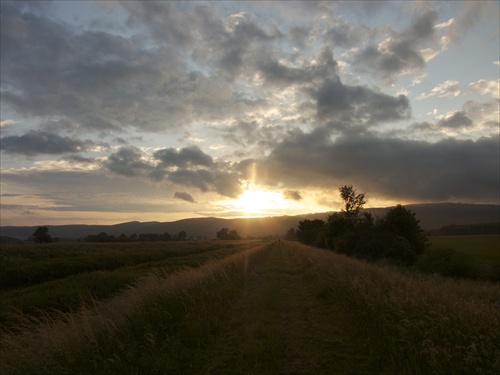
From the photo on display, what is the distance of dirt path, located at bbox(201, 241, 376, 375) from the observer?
646 cm

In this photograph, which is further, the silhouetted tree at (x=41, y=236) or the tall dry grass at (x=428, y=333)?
the silhouetted tree at (x=41, y=236)

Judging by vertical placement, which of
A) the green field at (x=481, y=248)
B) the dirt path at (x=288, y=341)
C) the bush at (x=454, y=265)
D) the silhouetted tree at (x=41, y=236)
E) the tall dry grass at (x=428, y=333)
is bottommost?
the green field at (x=481, y=248)

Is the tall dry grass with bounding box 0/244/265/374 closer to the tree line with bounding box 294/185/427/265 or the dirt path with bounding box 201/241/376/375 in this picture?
the dirt path with bounding box 201/241/376/375

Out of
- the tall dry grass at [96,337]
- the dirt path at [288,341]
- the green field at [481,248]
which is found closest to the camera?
the tall dry grass at [96,337]

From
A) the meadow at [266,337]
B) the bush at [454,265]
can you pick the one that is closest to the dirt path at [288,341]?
the meadow at [266,337]

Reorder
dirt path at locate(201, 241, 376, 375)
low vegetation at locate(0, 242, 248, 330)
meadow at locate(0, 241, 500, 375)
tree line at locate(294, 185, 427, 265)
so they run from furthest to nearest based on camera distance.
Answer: tree line at locate(294, 185, 427, 265) → low vegetation at locate(0, 242, 248, 330) → dirt path at locate(201, 241, 376, 375) → meadow at locate(0, 241, 500, 375)

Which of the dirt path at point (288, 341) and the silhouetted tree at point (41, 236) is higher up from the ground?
the silhouetted tree at point (41, 236)

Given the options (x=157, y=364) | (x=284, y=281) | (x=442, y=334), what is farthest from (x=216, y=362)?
(x=284, y=281)

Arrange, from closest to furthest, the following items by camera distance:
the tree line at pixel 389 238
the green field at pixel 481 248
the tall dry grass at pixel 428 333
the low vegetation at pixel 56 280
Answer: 1. the tall dry grass at pixel 428 333
2. the low vegetation at pixel 56 280
3. the tree line at pixel 389 238
4. the green field at pixel 481 248

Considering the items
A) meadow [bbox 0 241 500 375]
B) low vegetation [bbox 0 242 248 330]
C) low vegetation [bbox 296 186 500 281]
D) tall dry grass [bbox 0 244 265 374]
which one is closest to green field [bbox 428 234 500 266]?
low vegetation [bbox 296 186 500 281]

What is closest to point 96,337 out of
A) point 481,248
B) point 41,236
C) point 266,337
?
point 266,337

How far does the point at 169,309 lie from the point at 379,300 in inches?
223

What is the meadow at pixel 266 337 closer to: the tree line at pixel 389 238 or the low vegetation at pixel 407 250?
the low vegetation at pixel 407 250

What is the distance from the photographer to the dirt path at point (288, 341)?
646 cm
